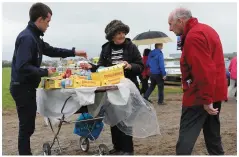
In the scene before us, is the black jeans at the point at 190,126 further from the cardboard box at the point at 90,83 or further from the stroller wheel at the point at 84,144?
the stroller wheel at the point at 84,144

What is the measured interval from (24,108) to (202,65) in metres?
2.08

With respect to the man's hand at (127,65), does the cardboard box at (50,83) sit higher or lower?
lower

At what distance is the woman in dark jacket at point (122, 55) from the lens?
4871 millimetres

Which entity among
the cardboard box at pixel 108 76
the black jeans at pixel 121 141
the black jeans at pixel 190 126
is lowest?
the black jeans at pixel 121 141

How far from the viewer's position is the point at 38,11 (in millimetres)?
4449

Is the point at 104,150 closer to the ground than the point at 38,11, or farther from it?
closer to the ground

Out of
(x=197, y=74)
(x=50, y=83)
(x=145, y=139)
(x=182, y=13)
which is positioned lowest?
(x=145, y=139)

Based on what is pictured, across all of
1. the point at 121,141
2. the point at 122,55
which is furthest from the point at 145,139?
the point at 122,55

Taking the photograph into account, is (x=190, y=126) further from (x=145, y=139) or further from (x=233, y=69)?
(x=233, y=69)

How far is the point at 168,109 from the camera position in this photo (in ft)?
31.1

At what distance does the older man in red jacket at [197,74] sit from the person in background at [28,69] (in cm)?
151

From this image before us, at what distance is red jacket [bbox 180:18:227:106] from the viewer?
11.7 feet

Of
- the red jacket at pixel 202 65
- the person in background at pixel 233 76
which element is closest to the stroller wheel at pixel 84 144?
the red jacket at pixel 202 65

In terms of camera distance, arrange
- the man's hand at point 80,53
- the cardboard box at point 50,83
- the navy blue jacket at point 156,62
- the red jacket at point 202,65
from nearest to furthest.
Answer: the red jacket at point 202,65 < the cardboard box at point 50,83 < the man's hand at point 80,53 < the navy blue jacket at point 156,62
